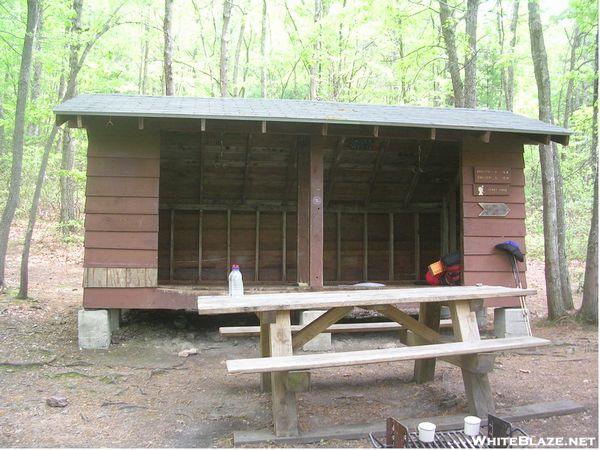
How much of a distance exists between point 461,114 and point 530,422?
16.8 ft

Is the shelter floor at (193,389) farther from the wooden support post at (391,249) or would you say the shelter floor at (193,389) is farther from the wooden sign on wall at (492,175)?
the wooden support post at (391,249)

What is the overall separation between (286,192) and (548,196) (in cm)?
453

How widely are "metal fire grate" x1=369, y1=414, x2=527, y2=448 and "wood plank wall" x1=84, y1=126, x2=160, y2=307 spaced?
4176mm

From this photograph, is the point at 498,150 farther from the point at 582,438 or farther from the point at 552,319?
the point at 582,438

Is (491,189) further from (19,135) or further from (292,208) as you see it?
(19,135)

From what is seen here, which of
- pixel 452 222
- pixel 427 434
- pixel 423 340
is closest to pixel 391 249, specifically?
pixel 452 222

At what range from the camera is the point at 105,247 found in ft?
20.8

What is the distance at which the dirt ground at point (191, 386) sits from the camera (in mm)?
3791

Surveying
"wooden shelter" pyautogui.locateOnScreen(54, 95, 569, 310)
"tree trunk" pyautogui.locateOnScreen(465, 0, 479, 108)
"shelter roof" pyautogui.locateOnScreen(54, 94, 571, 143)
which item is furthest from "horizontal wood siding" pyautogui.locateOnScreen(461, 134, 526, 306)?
"tree trunk" pyautogui.locateOnScreen(465, 0, 479, 108)

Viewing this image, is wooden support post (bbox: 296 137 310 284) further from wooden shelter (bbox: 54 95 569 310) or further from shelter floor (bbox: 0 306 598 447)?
shelter floor (bbox: 0 306 598 447)

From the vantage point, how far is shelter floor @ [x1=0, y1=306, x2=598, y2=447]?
378 cm

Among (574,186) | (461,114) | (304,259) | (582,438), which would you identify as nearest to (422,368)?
(582,438)

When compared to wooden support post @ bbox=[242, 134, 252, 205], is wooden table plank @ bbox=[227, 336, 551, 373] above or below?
below

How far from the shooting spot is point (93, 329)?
6.25 m
